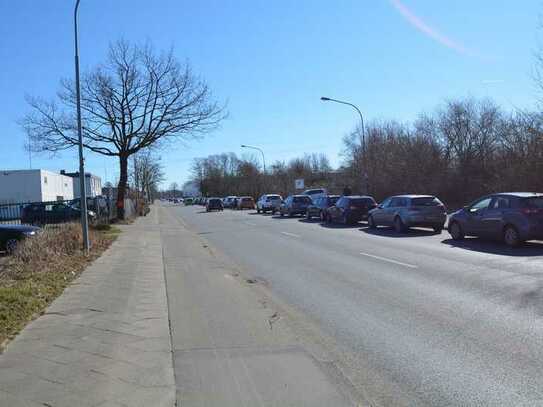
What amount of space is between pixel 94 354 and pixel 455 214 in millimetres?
14216

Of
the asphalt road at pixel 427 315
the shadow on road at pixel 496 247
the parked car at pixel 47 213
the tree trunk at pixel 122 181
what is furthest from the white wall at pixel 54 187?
the asphalt road at pixel 427 315

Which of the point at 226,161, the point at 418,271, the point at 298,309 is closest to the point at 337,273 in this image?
the point at 418,271

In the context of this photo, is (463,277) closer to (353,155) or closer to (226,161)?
(353,155)

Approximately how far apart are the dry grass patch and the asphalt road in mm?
3897

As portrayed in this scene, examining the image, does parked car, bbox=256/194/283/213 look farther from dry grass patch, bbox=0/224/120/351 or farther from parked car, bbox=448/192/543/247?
parked car, bbox=448/192/543/247

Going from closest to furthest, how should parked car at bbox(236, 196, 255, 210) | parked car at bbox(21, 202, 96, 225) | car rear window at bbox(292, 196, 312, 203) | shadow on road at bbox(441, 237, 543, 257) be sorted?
1. shadow on road at bbox(441, 237, 543, 257)
2. parked car at bbox(21, 202, 96, 225)
3. car rear window at bbox(292, 196, 312, 203)
4. parked car at bbox(236, 196, 255, 210)

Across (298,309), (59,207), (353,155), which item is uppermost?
(353,155)

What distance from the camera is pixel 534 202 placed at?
1437 cm

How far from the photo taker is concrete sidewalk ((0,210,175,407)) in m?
4.41

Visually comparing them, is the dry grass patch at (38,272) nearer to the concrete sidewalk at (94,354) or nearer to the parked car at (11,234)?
the concrete sidewalk at (94,354)

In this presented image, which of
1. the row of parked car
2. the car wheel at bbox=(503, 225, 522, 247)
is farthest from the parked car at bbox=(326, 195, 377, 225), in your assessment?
the car wheel at bbox=(503, 225, 522, 247)

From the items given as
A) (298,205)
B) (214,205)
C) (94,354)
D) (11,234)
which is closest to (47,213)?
(11,234)

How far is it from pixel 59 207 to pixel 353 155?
130 feet

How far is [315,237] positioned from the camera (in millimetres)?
20672
